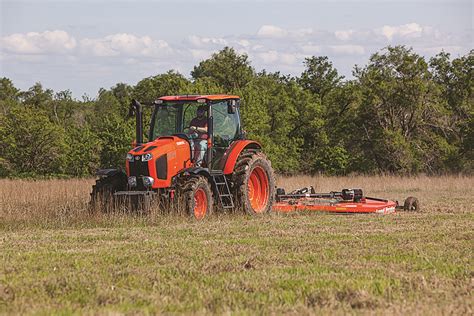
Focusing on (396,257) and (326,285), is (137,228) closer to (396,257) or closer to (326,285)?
(396,257)

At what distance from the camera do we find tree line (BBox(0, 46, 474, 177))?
124ft

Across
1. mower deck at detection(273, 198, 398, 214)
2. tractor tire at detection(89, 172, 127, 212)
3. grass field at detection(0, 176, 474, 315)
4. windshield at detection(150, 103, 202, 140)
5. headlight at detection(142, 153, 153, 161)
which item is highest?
windshield at detection(150, 103, 202, 140)

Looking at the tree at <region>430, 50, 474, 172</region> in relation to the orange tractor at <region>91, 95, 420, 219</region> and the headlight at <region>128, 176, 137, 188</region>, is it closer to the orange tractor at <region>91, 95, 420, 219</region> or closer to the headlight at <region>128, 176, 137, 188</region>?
the orange tractor at <region>91, 95, 420, 219</region>

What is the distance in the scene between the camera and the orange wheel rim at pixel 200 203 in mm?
13916

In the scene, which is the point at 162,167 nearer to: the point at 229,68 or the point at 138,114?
the point at 138,114

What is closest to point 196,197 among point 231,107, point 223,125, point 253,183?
point 223,125

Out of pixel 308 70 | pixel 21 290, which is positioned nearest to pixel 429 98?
pixel 308 70

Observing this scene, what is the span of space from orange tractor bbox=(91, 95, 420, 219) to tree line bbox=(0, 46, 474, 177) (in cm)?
1803

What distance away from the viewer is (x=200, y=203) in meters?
14.1

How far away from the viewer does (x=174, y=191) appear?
13.7m

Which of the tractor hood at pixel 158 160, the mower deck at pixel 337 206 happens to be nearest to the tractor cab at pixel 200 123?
the tractor hood at pixel 158 160

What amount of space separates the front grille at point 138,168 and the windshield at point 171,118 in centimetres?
128

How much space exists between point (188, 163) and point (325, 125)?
107 ft

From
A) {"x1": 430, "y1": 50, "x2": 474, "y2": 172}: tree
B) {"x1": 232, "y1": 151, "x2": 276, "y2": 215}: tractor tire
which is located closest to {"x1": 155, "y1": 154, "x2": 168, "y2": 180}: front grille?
{"x1": 232, "y1": 151, "x2": 276, "y2": 215}: tractor tire
